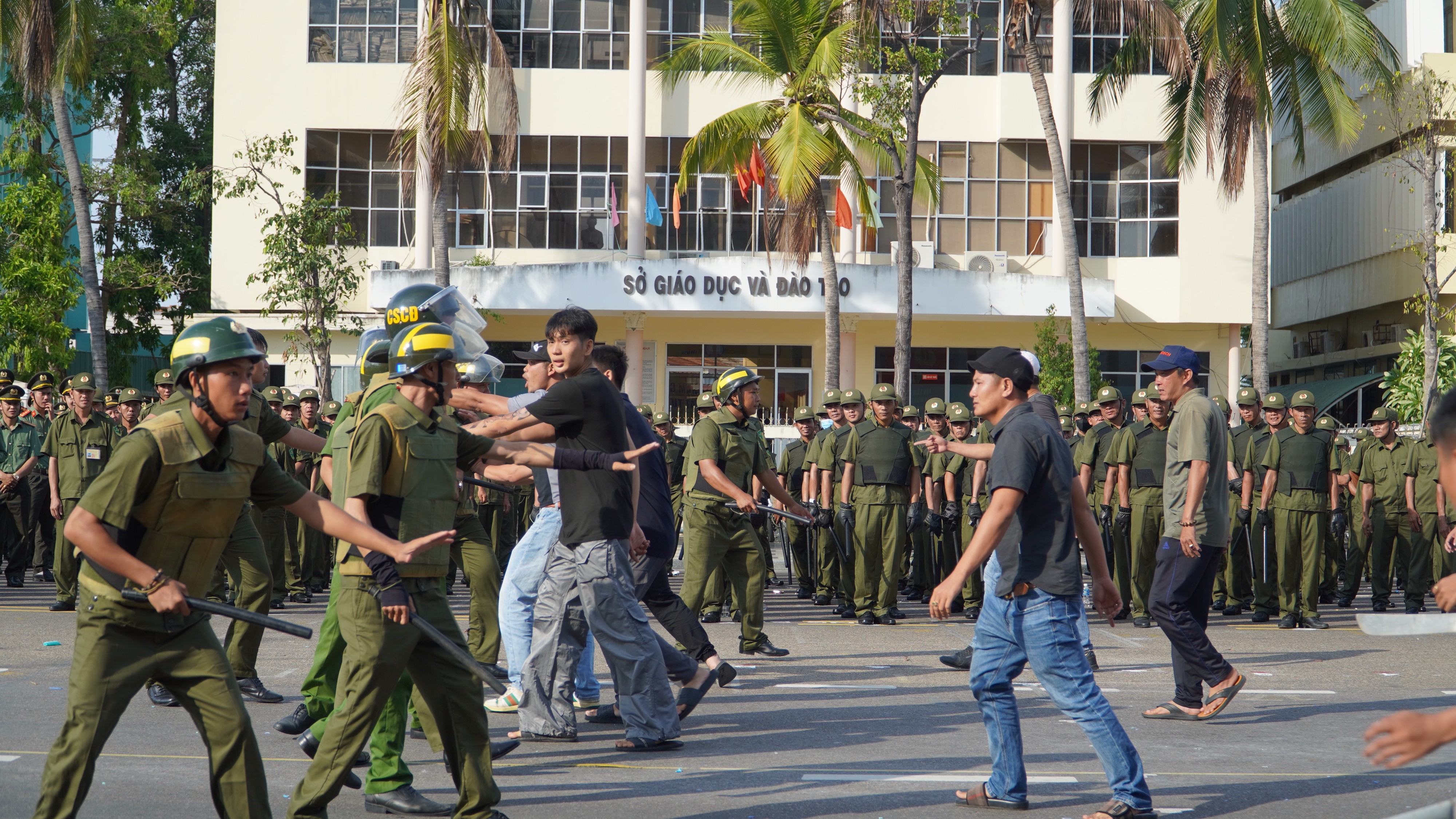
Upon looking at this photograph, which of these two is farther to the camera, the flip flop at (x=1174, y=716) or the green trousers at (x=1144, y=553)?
the green trousers at (x=1144, y=553)

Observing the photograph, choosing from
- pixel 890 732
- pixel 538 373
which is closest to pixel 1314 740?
pixel 890 732

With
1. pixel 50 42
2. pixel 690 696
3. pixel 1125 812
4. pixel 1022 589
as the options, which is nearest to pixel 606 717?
pixel 690 696

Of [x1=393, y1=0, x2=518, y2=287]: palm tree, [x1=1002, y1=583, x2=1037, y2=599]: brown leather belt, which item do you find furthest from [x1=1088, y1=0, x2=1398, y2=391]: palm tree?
[x1=1002, y1=583, x2=1037, y2=599]: brown leather belt

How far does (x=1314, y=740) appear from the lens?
712 centimetres

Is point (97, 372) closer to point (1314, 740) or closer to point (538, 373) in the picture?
point (538, 373)

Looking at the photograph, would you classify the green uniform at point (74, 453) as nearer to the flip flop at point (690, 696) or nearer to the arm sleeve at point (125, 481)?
the flip flop at point (690, 696)

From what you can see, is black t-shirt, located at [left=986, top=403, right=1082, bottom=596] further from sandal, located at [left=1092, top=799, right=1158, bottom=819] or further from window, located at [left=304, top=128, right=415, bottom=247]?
window, located at [left=304, top=128, right=415, bottom=247]

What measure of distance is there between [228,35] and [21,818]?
27.0m

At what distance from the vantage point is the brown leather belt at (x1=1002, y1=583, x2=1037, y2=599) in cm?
557

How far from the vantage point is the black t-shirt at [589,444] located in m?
6.50

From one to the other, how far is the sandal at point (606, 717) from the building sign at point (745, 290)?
21.0 meters

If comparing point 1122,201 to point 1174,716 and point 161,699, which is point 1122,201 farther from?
point 161,699

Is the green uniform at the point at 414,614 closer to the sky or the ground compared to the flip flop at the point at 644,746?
closer to the sky

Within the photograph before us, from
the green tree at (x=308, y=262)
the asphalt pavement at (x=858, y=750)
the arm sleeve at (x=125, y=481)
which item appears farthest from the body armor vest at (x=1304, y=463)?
the green tree at (x=308, y=262)
